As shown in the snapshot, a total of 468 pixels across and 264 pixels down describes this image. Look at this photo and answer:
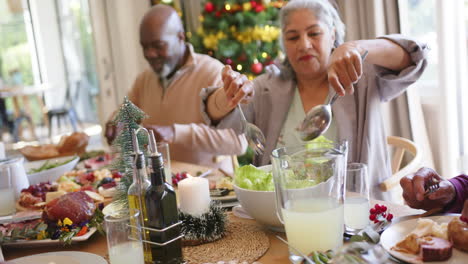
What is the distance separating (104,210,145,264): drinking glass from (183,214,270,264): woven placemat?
0.13 metres

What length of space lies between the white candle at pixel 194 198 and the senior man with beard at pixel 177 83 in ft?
4.01

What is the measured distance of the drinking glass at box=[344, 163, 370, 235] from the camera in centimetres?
102

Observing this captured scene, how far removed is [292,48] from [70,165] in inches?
39.0

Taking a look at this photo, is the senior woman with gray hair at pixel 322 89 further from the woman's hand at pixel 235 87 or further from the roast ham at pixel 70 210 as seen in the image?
the roast ham at pixel 70 210

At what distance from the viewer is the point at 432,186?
1048mm

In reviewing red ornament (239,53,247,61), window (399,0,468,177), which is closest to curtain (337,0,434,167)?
→ window (399,0,468,177)

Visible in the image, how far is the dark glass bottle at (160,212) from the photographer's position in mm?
946

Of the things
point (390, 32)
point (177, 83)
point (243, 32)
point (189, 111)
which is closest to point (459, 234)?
point (189, 111)

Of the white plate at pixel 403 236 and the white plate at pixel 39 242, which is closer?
the white plate at pixel 403 236

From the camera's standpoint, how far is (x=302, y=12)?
1800 mm

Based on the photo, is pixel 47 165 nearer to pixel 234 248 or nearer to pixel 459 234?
pixel 234 248

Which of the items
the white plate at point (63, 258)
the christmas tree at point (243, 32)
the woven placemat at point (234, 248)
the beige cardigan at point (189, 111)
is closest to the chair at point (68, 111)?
the christmas tree at point (243, 32)

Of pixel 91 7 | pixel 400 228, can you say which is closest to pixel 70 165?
pixel 400 228

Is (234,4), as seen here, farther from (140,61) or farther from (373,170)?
(373,170)
